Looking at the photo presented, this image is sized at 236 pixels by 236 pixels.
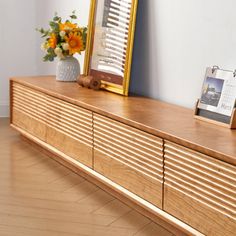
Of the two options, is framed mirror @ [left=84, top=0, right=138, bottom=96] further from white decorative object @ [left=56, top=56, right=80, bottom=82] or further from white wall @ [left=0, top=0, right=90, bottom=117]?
white wall @ [left=0, top=0, right=90, bottom=117]

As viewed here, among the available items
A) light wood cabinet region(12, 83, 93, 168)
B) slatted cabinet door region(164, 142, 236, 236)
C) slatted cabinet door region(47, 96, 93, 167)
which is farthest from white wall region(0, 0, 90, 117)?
slatted cabinet door region(164, 142, 236, 236)

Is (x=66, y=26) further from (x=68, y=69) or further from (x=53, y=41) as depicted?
(x=68, y=69)

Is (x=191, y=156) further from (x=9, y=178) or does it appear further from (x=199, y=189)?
(x=9, y=178)

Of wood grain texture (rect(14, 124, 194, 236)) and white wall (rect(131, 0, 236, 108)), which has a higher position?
white wall (rect(131, 0, 236, 108))

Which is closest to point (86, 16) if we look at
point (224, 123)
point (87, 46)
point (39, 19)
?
point (87, 46)

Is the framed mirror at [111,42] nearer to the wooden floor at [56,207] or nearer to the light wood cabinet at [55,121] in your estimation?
the light wood cabinet at [55,121]

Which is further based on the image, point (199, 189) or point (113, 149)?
point (113, 149)

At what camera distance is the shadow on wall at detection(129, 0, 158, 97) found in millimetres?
3841

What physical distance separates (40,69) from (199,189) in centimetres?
358

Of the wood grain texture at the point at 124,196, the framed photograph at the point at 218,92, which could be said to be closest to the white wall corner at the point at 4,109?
the wood grain texture at the point at 124,196

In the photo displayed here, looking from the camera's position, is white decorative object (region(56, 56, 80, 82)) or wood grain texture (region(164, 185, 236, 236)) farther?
white decorative object (region(56, 56, 80, 82))

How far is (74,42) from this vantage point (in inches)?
174

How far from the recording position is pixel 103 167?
3424 mm

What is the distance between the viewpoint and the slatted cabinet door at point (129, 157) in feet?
9.53
